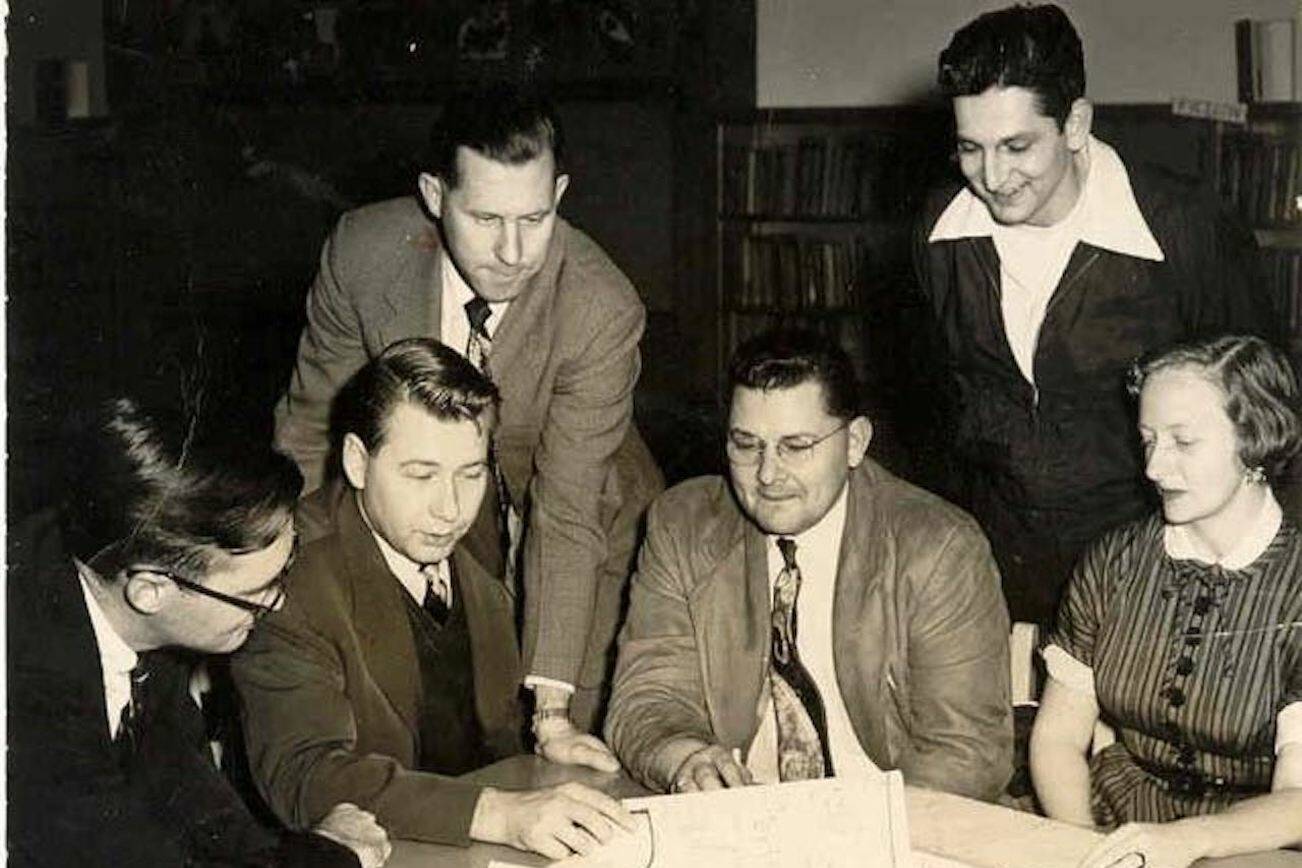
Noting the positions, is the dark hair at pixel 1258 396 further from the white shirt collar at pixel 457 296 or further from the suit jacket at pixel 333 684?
the suit jacket at pixel 333 684

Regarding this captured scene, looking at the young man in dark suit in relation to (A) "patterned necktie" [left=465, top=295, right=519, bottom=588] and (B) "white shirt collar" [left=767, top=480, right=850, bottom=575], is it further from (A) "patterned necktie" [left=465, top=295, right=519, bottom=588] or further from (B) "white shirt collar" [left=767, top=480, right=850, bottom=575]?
(B) "white shirt collar" [left=767, top=480, right=850, bottom=575]

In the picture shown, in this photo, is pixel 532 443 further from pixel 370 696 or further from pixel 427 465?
pixel 370 696

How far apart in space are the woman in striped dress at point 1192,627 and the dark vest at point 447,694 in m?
0.69

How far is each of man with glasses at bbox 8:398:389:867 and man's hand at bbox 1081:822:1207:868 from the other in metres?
0.71

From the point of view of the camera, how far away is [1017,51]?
6.61ft

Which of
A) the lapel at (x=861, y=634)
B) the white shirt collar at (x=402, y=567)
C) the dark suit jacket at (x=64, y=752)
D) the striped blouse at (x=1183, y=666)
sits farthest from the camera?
the lapel at (x=861, y=634)

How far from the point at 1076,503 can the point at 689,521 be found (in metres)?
0.51

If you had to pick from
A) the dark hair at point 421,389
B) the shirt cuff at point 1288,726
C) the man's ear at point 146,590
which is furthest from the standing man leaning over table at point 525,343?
the shirt cuff at point 1288,726

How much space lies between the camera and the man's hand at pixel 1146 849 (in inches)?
62.0

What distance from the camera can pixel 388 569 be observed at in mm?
1964

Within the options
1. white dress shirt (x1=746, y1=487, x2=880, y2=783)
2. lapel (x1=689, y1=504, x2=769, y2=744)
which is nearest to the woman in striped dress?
white dress shirt (x1=746, y1=487, x2=880, y2=783)

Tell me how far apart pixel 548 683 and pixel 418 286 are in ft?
1.82

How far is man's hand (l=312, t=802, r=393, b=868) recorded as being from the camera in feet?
5.38

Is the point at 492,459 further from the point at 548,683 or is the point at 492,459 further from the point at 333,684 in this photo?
the point at 333,684
